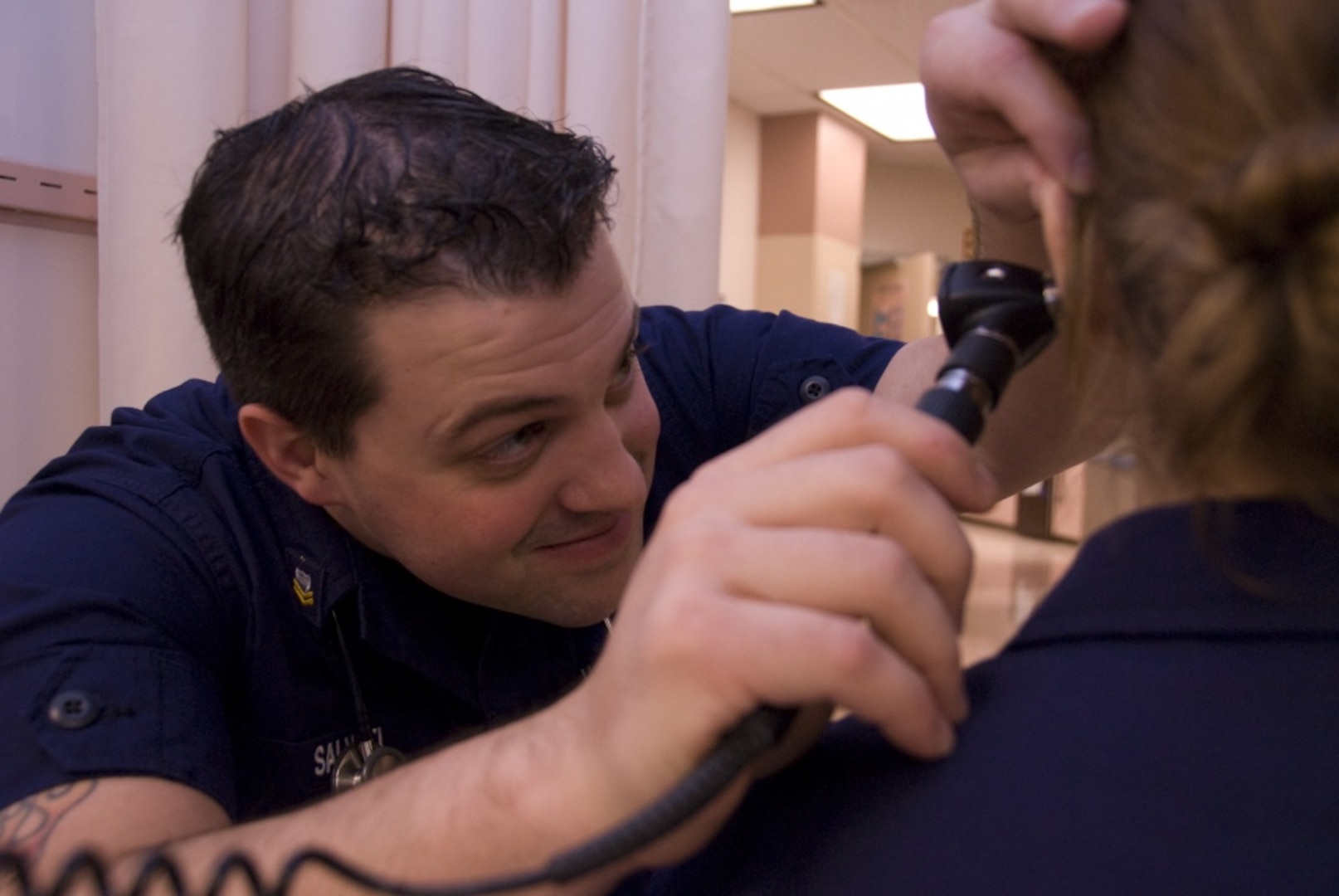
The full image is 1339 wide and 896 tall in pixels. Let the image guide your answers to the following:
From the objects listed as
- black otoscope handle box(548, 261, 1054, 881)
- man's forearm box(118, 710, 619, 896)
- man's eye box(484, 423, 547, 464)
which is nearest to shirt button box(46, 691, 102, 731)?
man's forearm box(118, 710, 619, 896)

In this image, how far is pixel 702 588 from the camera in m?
0.48

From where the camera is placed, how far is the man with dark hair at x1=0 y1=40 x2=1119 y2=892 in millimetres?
652

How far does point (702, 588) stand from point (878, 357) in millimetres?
910

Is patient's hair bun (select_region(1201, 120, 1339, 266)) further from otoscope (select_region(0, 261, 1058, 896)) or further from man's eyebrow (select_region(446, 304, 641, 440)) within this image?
man's eyebrow (select_region(446, 304, 641, 440))

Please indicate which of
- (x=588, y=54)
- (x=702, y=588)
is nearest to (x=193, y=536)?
(x=702, y=588)

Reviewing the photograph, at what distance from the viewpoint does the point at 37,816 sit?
72 cm

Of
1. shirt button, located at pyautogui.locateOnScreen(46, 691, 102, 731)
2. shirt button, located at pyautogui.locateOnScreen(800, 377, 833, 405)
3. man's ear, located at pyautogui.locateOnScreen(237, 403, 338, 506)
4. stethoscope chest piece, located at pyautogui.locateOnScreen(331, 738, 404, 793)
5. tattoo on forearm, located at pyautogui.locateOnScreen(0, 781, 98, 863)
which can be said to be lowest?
stethoscope chest piece, located at pyautogui.locateOnScreen(331, 738, 404, 793)

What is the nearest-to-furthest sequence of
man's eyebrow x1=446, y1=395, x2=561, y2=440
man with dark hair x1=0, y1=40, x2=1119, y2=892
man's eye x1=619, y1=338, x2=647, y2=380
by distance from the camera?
man with dark hair x1=0, y1=40, x2=1119, y2=892 < man's eyebrow x1=446, y1=395, x2=561, y2=440 < man's eye x1=619, y1=338, x2=647, y2=380

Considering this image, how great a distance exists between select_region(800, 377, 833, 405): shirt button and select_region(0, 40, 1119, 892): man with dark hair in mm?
84

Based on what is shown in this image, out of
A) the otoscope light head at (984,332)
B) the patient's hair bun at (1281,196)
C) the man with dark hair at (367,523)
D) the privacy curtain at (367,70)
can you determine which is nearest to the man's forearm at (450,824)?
the man with dark hair at (367,523)

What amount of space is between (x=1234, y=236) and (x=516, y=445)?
69cm

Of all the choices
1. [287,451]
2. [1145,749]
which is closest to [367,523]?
[287,451]

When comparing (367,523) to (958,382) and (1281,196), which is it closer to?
(958,382)

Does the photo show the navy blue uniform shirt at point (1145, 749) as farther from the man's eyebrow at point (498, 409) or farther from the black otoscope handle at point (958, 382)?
the man's eyebrow at point (498, 409)
